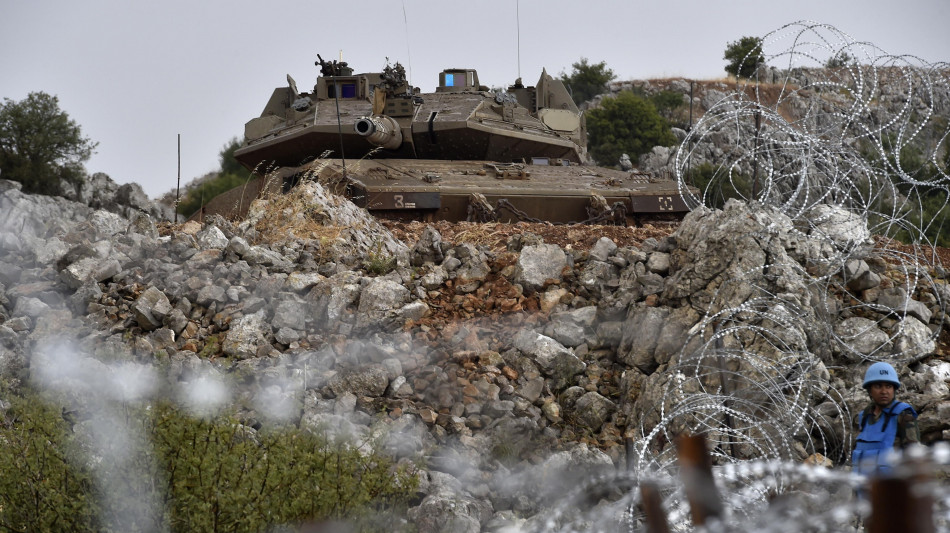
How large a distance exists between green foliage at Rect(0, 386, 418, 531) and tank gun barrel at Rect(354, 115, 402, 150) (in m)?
8.90

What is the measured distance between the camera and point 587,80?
5162 centimetres

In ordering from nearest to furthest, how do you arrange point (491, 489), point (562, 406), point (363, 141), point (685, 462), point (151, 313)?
point (685, 462)
point (491, 489)
point (562, 406)
point (151, 313)
point (363, 141)

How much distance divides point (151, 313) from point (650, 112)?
34529 millimetres

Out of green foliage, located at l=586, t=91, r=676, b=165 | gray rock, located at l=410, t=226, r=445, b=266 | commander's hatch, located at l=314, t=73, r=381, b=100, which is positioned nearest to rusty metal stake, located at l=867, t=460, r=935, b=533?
gray rock, located at l=410, t=226, r=445, b=266

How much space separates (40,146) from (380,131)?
19.6m

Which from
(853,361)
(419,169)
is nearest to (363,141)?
(419,169)

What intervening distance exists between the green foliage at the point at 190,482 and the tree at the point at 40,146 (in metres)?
26.4

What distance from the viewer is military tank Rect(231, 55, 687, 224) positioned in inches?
527

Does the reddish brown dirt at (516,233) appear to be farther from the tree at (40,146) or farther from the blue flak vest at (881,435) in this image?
the tree at (40,146)

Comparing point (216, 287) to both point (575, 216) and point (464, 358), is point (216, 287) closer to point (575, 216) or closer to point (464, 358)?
point (464, 358)

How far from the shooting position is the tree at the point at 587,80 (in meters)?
51.6

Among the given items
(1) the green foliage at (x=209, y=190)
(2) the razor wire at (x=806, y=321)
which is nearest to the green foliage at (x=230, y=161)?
(1) the green foliage at (x=209, y=190)

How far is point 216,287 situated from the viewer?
341 inches

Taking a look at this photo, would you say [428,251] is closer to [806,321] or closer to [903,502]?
[806,321]
